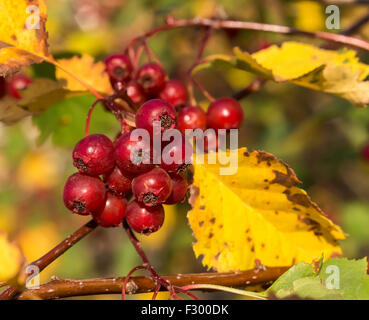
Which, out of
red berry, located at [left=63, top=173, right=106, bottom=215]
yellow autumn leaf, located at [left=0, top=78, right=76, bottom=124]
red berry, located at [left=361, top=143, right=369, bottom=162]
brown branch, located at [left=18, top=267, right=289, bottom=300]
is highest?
red berry, located at [left=361, top=143, right=369, bottom=162]

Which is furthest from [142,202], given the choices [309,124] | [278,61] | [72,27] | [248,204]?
[72,27]

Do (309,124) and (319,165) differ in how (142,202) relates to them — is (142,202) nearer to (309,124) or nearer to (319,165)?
(309,124)

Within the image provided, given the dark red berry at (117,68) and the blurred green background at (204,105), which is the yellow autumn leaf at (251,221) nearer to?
the dark red berry at (117,68)

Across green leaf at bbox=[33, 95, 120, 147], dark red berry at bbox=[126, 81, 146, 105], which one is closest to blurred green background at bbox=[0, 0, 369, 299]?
green leaf at bbox=[33, 95, 120, 147]

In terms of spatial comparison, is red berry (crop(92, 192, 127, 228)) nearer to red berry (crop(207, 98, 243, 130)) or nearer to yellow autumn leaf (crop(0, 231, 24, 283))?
yellow autumn leaf (crop(0, 231, 24, 283))

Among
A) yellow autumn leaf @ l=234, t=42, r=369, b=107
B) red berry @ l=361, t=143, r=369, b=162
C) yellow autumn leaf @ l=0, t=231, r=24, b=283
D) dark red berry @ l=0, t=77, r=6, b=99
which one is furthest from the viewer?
red berry @ l=361, t=143, r=369, b=162

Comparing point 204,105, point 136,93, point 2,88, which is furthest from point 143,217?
point 204,105

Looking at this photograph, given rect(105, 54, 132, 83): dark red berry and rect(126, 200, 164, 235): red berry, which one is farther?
rect(105, 54, 132, 83): dark red berry
